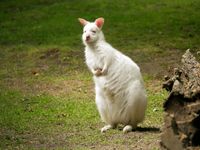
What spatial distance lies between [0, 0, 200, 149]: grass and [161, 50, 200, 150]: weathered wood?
4.93ft

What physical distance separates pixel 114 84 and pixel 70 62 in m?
7.49

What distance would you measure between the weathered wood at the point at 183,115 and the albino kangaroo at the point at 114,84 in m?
2.25

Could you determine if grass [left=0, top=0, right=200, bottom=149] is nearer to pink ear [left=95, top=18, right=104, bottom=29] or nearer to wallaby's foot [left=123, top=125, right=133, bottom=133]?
wallaby's foot [left=123, top=125, right=133, bottom=133]

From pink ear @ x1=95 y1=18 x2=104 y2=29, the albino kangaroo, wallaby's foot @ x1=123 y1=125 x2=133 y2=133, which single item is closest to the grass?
wallaby's foot @ x1=123 y1=125 x2=133 y2=133

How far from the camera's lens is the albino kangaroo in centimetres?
961

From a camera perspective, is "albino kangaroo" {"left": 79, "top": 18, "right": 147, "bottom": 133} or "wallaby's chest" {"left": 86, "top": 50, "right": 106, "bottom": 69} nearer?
"albino kangaroo" {"left": 79, "top": 18, "right": 147, "bottom": 133}

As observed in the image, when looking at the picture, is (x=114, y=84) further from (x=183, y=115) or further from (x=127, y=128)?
(x=183, y=115)

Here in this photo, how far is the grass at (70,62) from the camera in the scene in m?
9.70

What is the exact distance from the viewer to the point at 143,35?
65.2 feet

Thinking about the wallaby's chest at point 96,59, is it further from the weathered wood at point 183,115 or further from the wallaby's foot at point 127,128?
the weathered wood at point 183,115

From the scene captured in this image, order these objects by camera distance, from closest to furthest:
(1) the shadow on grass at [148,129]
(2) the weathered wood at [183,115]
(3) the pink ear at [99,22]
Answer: (2) the weathered wood at [183,115] < (1) the shadow on grass at [148,129] < (3) the pink ear at [99,22]

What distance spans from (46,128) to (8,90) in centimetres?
405

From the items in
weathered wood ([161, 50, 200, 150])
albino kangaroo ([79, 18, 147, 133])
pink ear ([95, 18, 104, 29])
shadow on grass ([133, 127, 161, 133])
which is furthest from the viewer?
pink ear ([95, 18, 104, 29])

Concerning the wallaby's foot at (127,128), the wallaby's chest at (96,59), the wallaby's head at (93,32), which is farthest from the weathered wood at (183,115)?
the wallaby's head at (93,32)
